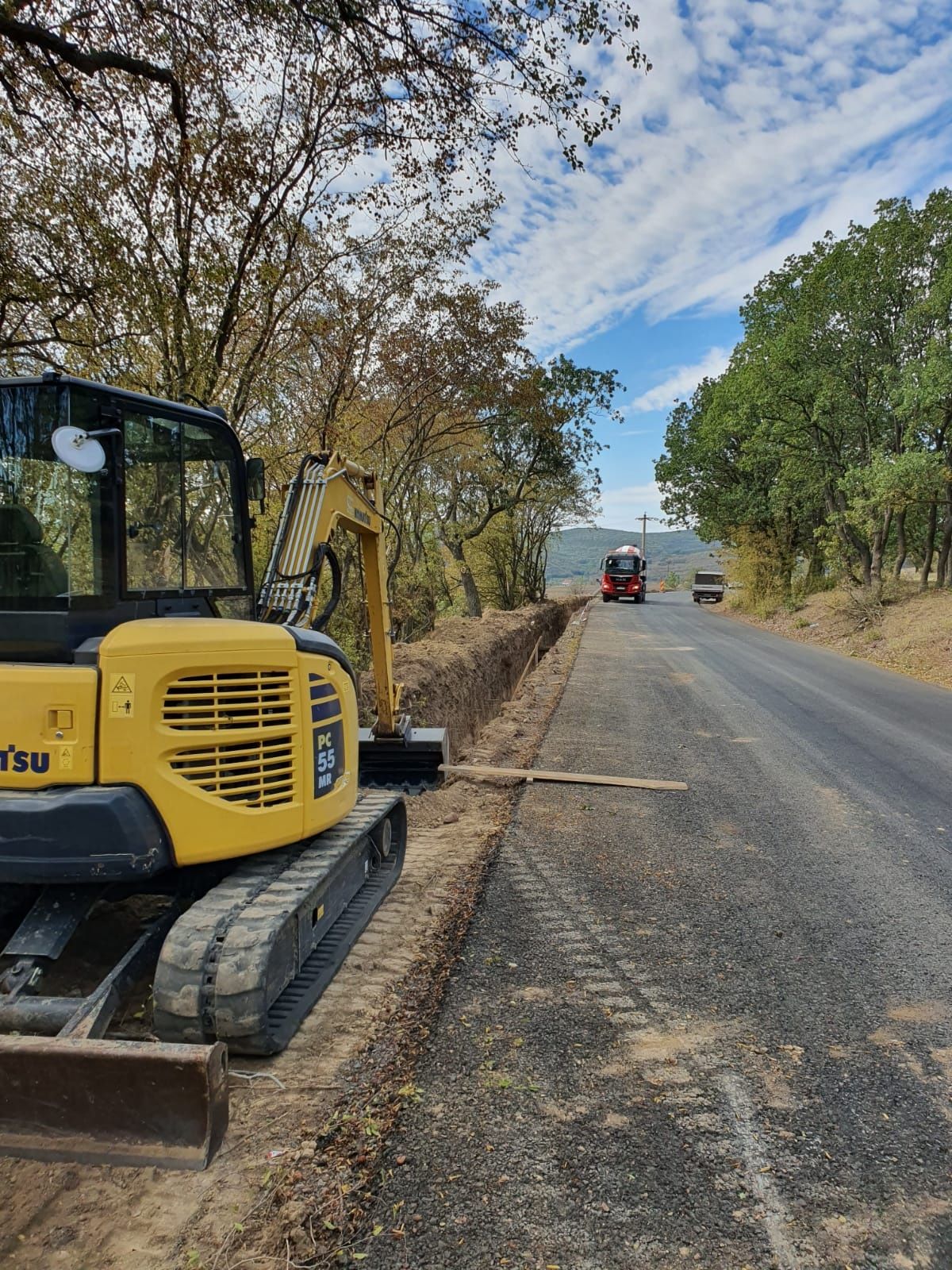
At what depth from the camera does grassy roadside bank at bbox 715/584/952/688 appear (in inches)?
561

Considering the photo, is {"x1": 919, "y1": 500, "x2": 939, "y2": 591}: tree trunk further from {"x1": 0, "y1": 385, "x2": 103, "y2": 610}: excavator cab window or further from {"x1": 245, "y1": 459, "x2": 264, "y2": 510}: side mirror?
{"x1": 0, "y1": 385, "x2": 103, "y2": 610}: excavator cab window

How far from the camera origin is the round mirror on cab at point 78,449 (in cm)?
276

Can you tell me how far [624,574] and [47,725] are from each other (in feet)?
127

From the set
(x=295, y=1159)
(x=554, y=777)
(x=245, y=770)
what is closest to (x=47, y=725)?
(x=245, y=770)

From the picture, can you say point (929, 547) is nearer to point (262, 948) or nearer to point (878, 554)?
point (878, 554)

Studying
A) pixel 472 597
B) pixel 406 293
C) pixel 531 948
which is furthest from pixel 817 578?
pixel 531 948

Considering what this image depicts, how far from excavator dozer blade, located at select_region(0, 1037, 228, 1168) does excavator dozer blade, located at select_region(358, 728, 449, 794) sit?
14.6 ft

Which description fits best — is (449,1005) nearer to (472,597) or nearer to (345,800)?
(345,800)

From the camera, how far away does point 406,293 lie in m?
13.1

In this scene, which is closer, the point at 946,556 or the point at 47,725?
the point at 47,725

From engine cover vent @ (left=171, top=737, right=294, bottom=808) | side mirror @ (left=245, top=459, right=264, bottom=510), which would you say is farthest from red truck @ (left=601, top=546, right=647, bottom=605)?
engine cover vent @ (left=171, top=737, right=294, bottom=808)

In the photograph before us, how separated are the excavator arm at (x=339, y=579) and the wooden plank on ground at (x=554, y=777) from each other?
34cm

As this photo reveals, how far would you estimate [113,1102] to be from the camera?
88.8 inches

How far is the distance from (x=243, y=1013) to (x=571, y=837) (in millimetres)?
3224
